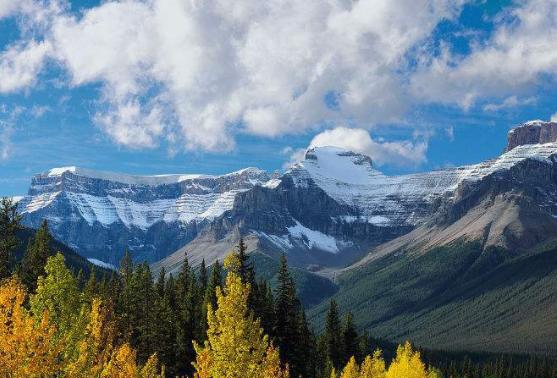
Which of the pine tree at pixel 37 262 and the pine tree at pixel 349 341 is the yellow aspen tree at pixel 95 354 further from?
the pine tree at pixel 349 341

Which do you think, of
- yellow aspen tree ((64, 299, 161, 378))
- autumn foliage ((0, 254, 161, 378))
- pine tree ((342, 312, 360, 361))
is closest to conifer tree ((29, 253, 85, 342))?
autumn foliage ((0, 254, 161, 378))

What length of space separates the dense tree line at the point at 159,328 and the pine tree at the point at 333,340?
6.6 inches

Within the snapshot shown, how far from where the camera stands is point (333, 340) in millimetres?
107188

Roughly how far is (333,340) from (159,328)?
35751 mm

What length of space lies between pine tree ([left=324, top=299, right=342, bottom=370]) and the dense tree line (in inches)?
6.6

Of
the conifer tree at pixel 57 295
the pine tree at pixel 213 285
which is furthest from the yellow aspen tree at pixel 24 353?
the pine tree at pixel 213 285

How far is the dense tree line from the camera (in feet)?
106

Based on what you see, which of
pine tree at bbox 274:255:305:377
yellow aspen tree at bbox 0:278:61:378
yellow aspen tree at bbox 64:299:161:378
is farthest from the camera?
pine tree at bbox 274:255:305:377

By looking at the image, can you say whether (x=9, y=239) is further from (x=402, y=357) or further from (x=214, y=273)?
(x=402, y=357)

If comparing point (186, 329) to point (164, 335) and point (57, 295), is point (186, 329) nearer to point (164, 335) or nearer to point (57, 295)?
point (164, 335)

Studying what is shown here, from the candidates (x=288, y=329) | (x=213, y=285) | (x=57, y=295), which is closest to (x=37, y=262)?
(x=213, y=285)

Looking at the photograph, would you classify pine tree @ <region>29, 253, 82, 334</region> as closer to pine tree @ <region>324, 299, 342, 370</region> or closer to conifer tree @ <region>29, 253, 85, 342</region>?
conifer tree @ <region>29, 253, 85, 342</region>

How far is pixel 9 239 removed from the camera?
78.1 metres

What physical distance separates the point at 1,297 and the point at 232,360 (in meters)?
10.9
